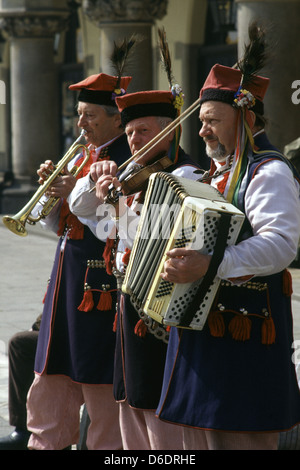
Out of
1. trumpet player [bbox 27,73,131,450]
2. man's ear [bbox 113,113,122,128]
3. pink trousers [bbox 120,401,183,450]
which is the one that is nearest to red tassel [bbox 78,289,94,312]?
trumpet player [bbox 27,73,131,450]

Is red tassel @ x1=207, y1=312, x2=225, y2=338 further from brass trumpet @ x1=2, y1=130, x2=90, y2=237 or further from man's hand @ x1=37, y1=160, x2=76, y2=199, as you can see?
brass trumpet @ x1=2, y1=130, x2=90, y2=237

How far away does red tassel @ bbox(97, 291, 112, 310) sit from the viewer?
434cm

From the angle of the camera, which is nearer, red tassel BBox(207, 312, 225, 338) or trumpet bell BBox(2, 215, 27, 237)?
red tassel BBox(207, 312, 225, 338)

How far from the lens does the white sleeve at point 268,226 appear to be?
3.10 metres

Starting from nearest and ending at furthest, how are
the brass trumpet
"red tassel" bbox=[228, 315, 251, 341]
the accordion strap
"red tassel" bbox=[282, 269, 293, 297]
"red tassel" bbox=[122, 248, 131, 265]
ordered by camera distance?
the accordion strap < "red tassel" bbox=[228, 315, 251, 341] < "red tassel" bbox=[282, 269, 293, 297] < "red tassel" bbox=[122, 248, 131, 265] < the brass trumpet

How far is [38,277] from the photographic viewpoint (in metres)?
10.1

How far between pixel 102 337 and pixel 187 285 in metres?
1.31

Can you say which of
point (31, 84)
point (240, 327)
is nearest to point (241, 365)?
point (240, 327)

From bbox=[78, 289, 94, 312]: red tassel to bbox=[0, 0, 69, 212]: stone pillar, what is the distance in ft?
38.4

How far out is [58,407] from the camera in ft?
14.6

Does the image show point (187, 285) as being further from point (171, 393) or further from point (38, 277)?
point (38, 277)

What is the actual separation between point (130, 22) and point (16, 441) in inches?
345

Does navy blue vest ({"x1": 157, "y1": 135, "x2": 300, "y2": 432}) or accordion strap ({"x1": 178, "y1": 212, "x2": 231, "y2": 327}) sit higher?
accordion strap ({"x1": 178, "y1": 212, "x2": 231, "y2": 327})

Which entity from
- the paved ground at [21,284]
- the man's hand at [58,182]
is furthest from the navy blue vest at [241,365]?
the paved ground at [21,284]
